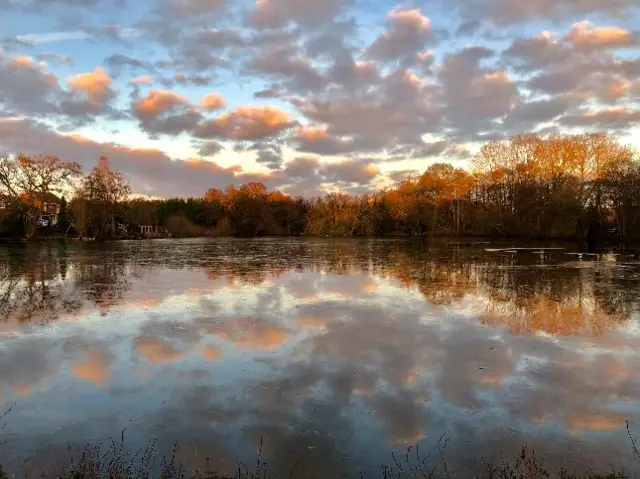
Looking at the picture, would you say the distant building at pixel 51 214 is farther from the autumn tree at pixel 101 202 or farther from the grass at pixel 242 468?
the grass at pixel 242 468

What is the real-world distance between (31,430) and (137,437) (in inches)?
45.9

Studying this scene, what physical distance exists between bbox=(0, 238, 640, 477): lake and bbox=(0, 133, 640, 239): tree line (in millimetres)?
29832

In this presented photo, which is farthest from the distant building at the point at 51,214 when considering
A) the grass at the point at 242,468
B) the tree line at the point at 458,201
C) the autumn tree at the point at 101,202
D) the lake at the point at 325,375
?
the grass at the point at 242,468

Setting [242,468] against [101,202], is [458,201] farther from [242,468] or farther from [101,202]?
[242,468]

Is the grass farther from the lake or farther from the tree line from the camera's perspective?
the tree line

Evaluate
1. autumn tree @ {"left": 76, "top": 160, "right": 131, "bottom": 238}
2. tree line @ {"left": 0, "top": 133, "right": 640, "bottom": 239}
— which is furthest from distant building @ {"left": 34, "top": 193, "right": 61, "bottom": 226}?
autumn tree @ {"left": 76, "top": 160, "right": 131, "bottom": 238}

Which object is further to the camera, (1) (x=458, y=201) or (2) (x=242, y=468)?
(1) (x=458, y=201)

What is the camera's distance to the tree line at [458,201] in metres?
49.1

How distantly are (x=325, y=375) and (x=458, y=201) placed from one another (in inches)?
2522

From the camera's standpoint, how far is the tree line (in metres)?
49.1

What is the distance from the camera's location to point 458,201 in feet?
224

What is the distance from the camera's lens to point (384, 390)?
6.61m

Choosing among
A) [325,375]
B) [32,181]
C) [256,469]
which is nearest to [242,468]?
[256,469]

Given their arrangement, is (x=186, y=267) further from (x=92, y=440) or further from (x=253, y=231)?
(x=253, y=231)
